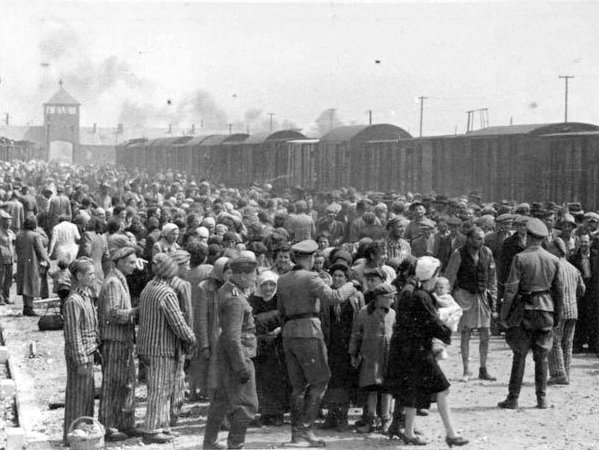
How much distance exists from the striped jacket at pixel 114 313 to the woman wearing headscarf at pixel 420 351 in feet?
7.68

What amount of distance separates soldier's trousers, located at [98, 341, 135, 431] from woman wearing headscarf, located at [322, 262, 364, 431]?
179 centimetres

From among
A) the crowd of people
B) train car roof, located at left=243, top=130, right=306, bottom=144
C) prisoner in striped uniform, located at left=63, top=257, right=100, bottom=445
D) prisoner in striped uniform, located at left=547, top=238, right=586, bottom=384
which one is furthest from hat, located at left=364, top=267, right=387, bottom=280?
train car roof, located at left=243, top=130, right=306, bottom=144

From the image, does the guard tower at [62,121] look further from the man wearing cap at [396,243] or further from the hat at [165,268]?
the hat at [165,268]

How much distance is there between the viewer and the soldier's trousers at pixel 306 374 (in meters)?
8.20

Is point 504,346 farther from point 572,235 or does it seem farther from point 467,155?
point 467,155

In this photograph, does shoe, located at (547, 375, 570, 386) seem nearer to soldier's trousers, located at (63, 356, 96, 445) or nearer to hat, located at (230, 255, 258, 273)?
hat, located at (230, 255, 258, 273)

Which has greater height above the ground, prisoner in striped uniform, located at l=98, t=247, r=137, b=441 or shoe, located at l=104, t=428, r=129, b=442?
prisoner in striped uniform, located at l=98, t=247, r=137, b=441

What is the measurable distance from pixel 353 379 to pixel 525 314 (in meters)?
2.00

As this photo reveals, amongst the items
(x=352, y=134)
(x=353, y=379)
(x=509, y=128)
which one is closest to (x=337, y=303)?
(x=353, y=379)

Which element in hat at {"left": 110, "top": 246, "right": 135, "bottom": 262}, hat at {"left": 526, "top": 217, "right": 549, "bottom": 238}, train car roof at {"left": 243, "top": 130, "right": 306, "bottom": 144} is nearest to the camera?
hat at {"left": 110, "top": 246, "right": 135, "bottom": 262}

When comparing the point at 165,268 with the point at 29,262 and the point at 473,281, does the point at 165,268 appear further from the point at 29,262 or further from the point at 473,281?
the point at 29,262

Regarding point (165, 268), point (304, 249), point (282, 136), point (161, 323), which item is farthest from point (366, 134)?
point (161, 323)

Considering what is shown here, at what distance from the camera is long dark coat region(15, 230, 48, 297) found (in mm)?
16297

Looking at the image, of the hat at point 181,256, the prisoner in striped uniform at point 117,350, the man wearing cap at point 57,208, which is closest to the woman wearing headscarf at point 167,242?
the hat at point 181,256
